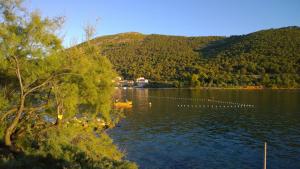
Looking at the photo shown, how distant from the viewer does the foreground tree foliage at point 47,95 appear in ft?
55.8

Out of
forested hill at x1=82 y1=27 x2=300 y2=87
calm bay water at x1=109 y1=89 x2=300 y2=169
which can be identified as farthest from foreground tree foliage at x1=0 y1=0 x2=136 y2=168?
forested hill at x1=82 y1=27 x2=300 y2=87

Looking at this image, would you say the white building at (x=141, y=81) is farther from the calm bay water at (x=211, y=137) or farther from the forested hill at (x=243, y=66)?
the calm bay water at (x=211, y=137)

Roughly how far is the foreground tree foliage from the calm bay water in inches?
419

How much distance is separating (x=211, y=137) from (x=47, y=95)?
25982 millimetres

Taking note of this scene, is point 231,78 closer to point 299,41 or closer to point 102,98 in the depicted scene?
point 299,41

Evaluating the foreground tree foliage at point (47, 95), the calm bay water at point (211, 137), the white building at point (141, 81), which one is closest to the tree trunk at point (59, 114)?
the foreground tree foliage at point (47, 95)

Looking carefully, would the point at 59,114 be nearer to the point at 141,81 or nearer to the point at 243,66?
the point at 243,66

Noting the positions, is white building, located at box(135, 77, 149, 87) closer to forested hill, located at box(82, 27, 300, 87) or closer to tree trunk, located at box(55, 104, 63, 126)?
forested hill, located at box(82, 27, 300, 87)

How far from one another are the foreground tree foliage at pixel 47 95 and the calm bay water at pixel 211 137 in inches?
419

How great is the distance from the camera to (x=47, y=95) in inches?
797

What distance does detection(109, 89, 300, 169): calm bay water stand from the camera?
3050 cm

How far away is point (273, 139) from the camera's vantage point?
131ft

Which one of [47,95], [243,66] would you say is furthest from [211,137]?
[243,66]

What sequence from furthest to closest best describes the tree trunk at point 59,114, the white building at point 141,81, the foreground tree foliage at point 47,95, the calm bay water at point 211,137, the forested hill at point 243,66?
the white building at point 141,81 < the forested hill at point 243,66 < the calm bay water at point 211,137 < the tree trunk at point 59,114 < the foreground tree foliage at point 47,95
